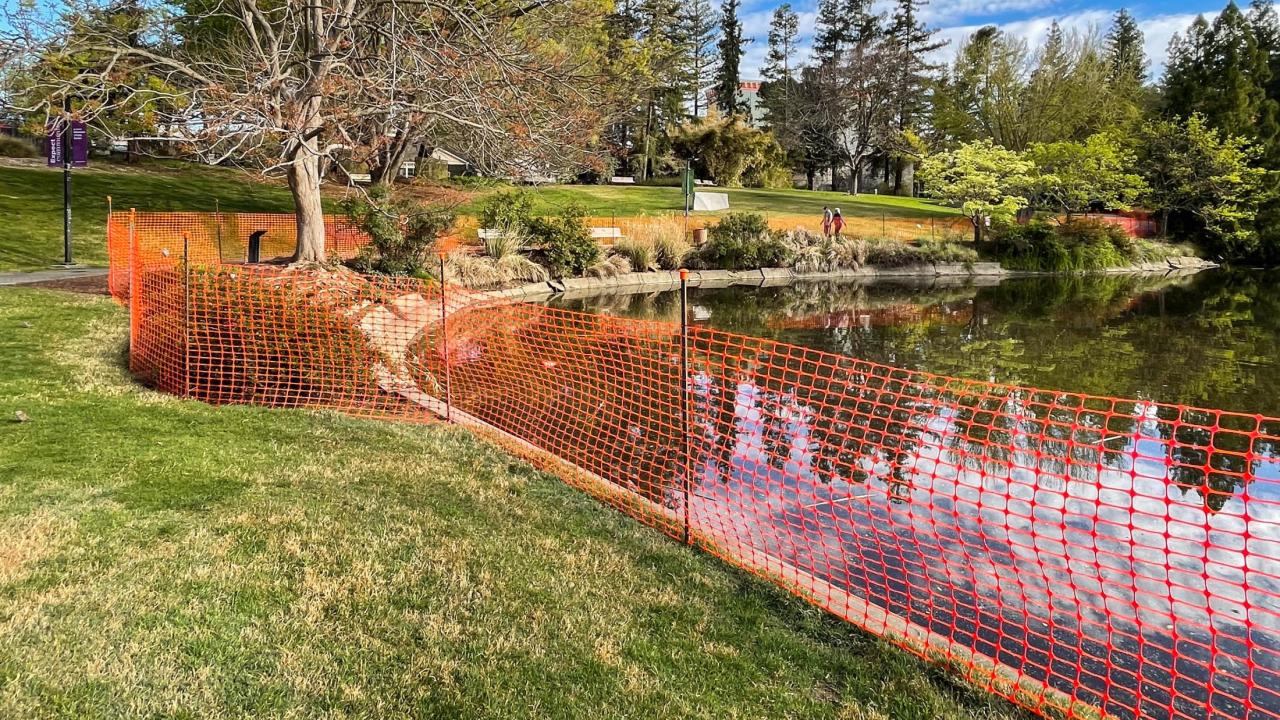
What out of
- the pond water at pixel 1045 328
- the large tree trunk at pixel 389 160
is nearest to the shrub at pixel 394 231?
the pond water at pixel 1045 328

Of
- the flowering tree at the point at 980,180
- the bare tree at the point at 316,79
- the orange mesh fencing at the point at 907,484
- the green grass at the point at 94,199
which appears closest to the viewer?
the orange mesh fencing at the point at 907,484

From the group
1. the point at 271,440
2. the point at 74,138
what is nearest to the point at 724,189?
the point at 74,138

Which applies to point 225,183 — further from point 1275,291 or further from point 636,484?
point 1275,291

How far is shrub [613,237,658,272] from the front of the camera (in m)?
22.3

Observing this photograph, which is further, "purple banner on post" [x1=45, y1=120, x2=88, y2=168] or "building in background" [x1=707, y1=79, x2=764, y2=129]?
"building in background" [x1=707, y1=79, x2=764, y2=129]

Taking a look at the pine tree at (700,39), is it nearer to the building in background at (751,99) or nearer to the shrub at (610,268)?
the building in background at (751,99)

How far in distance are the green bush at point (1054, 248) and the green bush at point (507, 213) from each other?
56.5 feet

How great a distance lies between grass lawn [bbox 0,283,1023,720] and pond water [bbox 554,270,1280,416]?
24.6ft

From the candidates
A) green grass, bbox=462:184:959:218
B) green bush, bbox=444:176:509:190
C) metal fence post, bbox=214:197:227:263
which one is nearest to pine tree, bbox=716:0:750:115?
green grass, bbox=462:184:959:218

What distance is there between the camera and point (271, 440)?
226 inches

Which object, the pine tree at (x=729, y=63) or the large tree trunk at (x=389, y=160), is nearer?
the large tree trunk at (x=389, y=160)

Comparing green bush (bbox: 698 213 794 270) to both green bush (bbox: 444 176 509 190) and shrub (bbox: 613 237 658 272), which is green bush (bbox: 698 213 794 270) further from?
green bush (bbox: 444 176 509 190)

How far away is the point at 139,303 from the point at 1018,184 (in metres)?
27.9

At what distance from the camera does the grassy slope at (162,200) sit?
19375mm
